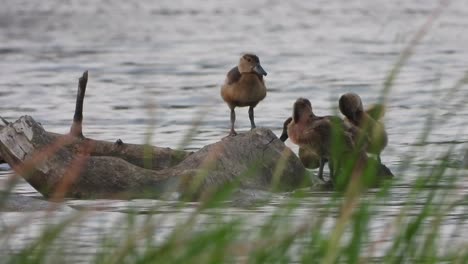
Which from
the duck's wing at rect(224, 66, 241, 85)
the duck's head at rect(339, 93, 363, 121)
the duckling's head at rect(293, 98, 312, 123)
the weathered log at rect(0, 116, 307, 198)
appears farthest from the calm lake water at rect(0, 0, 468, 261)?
the duckling's head at rect(293, 98, 312, 123)

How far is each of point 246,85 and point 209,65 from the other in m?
11.3

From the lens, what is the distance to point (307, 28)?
30.9 m

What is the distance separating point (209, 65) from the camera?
24.3 m

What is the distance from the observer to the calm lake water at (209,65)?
1400cm

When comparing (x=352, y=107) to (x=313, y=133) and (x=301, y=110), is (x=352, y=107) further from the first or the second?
(x=313, y=133)

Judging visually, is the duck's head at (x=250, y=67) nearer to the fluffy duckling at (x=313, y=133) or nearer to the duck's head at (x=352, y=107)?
the fluffy duckling at (x=313, y=133)

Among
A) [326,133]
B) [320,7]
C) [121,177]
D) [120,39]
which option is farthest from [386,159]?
[320,7]

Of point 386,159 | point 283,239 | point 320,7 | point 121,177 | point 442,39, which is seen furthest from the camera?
point 320,7

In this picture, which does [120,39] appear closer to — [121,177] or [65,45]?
[65,45]

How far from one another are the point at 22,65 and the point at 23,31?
6456mm

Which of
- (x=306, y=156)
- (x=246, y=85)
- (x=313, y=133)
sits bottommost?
(x=306, y=156)

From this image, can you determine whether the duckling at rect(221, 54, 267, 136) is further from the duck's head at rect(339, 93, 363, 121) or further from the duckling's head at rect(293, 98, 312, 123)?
the duck's head at rect(339, 93, 363, 121)

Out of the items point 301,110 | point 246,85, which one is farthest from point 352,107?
point 246,85

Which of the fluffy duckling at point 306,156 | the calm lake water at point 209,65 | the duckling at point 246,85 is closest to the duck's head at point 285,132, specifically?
the fluffy duckling at point 306,156
